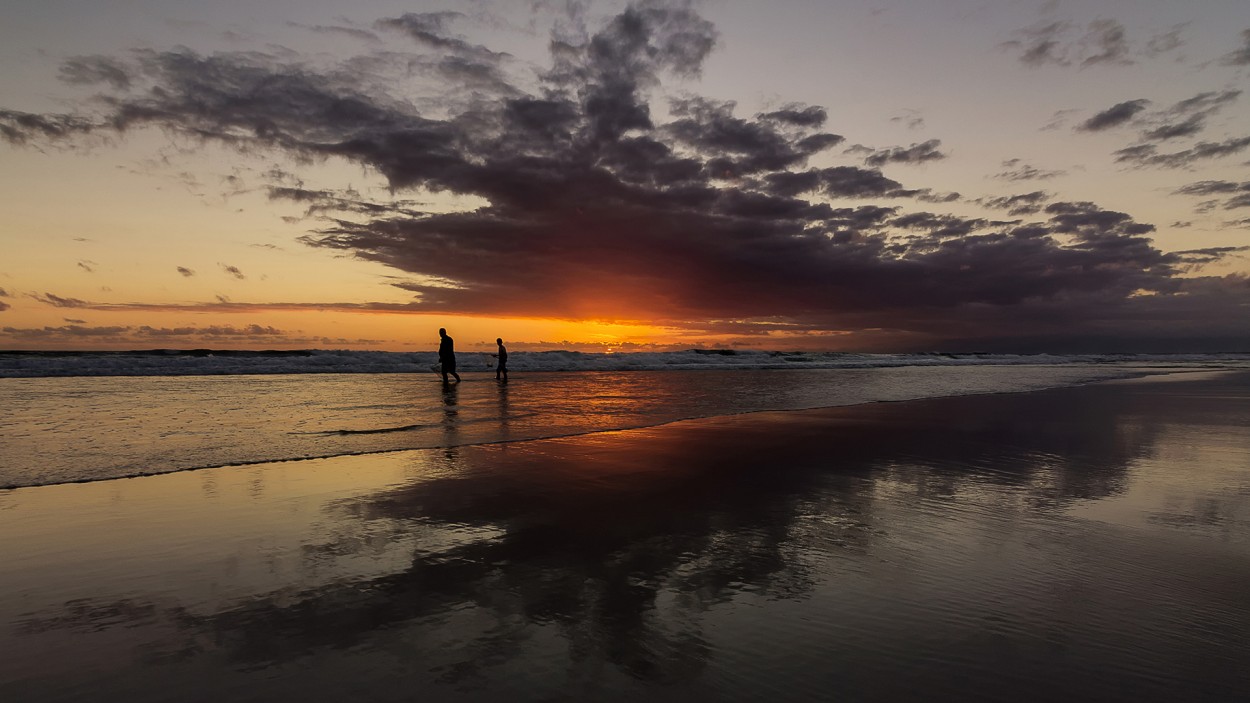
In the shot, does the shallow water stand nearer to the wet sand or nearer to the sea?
the sea

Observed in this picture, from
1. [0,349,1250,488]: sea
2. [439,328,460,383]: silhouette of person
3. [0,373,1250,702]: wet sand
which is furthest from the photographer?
[439,328,460,383]: silhouette of person

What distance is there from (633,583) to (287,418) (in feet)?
44.2

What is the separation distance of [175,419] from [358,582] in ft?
44.3

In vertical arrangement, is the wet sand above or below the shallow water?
below

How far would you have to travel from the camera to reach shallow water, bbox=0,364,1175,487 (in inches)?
389

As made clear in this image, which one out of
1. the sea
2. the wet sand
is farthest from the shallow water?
the wet sand

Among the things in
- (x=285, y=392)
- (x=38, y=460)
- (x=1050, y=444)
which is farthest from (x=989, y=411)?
(x=285, y=392)

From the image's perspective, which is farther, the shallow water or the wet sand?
the shallow water

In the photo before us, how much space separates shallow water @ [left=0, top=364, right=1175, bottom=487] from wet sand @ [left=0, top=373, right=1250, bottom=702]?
178cm

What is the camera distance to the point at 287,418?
49.1ft

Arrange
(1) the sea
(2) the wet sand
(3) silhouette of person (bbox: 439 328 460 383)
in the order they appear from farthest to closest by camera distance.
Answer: (3) silhouette of person (bbox: 439 328 460 383)
(1) the sea
(2) the wet sand

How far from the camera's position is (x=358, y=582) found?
15.1 ft

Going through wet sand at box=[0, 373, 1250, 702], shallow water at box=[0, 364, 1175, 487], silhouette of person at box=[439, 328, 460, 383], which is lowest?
wet sand at box=[0, 373, 1250, 702]

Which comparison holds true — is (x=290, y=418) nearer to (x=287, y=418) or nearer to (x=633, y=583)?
(x=287, y=418)
